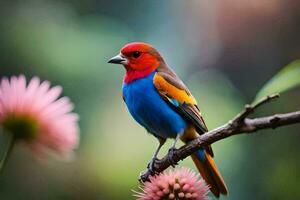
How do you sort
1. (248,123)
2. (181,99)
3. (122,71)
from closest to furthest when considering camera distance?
(248,123) < (181,99) < (122,71)

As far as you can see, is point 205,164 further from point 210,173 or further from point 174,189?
point 174,189

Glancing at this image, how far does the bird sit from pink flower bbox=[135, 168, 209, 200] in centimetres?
38

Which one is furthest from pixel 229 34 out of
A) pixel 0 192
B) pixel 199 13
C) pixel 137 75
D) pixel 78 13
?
pixel 137 75

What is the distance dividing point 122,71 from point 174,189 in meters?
2.27

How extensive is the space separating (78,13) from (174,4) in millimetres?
708

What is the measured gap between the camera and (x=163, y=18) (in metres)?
3.95

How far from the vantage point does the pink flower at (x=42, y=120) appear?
823mm

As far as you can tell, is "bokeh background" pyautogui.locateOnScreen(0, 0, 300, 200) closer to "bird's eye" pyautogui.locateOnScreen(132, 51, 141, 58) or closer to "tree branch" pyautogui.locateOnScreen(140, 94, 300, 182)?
"bird's eye" pyautogui.locateOnScreen(132, 51, 141, 58)

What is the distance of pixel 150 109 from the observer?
5.26 feet

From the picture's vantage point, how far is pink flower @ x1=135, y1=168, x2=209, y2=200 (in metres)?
0.95

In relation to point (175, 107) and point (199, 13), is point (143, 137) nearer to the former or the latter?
point (175, 107)

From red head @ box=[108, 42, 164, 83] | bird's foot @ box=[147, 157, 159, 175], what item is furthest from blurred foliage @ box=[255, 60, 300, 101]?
red head @ box=[108, 42, 164, 83]

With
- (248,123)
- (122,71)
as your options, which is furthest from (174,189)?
(122,71)

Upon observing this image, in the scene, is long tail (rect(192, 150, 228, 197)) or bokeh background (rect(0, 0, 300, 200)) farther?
bokeh background (rect(0, 0, 300, 200))
